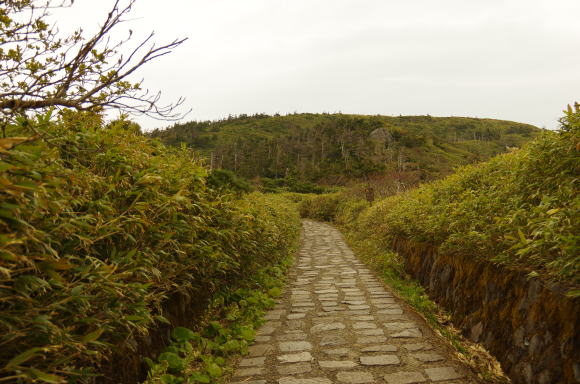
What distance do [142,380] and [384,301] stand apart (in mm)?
4191

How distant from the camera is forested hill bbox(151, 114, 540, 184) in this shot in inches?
1547

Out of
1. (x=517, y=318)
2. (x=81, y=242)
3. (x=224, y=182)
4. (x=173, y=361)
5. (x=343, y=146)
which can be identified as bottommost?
(x=173, y=361)

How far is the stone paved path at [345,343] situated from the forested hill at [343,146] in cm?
1676

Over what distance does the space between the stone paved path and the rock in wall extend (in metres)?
0.45

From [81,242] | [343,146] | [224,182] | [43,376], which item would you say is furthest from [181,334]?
[343,146]

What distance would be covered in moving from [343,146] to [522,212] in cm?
4471

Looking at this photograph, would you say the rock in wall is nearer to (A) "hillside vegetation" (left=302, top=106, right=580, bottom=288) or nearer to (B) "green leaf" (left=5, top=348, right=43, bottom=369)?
(A) "hillside vegetation" (left=302, top=106, right=580, bottom=288)

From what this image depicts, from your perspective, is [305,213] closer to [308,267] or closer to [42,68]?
[308,267]

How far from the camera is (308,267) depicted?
9.41 meters

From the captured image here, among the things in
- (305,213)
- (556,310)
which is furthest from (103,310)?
(305,213)

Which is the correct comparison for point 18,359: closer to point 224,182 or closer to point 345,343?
point 345,343

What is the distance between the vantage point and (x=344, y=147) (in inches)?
1885

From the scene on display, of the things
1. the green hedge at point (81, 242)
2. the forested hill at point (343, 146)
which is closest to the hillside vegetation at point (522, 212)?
the green hedge at point (81, 242)

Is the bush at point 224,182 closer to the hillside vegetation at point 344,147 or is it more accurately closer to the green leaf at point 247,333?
the green leaf at point 247,333
